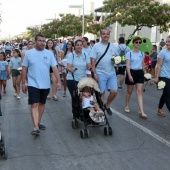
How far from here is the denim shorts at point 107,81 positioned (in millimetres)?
6586

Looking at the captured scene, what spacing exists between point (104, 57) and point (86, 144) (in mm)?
2045

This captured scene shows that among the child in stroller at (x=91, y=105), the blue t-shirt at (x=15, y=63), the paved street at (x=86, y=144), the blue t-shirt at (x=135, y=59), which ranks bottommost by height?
the paved street at (x=86, y=144)

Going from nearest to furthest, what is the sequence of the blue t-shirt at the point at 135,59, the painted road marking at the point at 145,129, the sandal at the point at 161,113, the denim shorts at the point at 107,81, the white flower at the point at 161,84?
the painted road marking at the point at 145,129, the white flower at the point at 161,84, the denim shorts at the point at 107,81, the blue t-shirt at the point at 135,59, the sandal at the point at 161,113

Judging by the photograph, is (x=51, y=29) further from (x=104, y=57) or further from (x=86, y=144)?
(x=86, y=144)

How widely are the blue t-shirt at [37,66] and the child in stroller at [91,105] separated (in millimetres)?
861

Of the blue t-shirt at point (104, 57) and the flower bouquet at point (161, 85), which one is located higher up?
the blue t-shirt at point (104, 57)

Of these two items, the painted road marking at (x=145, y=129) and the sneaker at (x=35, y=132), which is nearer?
the painted road marking at (x=145, y=129)

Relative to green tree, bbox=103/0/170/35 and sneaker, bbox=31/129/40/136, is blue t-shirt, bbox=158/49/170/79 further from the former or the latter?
green tree, bbox=103/0/170/35

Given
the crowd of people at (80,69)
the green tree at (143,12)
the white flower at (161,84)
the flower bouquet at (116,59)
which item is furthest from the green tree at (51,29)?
the white flower at (161,84)

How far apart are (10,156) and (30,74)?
1619 millimetres

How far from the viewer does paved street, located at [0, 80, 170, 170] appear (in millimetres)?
4422

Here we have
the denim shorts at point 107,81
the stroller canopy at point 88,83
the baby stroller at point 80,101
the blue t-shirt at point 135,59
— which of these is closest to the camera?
the baby stroller at point 80,101

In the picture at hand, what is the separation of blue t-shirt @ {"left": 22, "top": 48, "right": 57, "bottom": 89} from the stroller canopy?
78 centimetres

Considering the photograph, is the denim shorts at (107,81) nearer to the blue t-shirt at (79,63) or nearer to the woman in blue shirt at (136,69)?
the blue t-shirt at (79,63)
